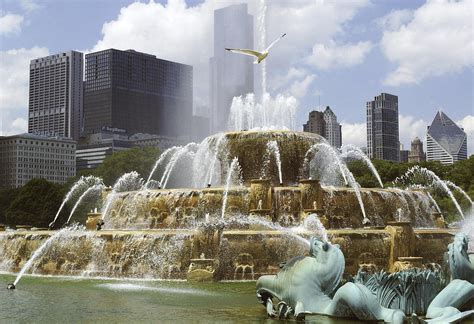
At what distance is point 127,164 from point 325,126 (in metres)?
104

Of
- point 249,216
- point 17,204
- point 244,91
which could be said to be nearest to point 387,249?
point 249,216

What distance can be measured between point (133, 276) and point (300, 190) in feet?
26.4

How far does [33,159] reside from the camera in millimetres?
175750

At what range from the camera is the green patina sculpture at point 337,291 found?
1197 cm

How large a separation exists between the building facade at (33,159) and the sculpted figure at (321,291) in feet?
539

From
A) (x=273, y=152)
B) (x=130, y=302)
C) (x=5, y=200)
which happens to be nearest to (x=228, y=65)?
(x=5, y=200)

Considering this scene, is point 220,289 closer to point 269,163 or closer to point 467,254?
point 467,254

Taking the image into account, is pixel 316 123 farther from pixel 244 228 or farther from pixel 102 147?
pixel 244 228

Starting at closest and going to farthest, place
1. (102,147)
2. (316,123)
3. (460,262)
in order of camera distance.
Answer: (460,262)
(316,123)
(102,147)

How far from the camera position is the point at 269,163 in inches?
1399

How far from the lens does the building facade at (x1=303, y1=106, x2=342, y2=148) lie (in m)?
165

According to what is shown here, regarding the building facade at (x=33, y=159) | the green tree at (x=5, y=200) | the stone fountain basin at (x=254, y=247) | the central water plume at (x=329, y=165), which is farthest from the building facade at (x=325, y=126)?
the stone fountain basin at (x=254, y=247)

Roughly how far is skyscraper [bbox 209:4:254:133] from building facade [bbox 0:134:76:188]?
39146 millimetres

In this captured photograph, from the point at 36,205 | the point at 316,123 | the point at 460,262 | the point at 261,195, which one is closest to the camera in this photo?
the point at 460,262
